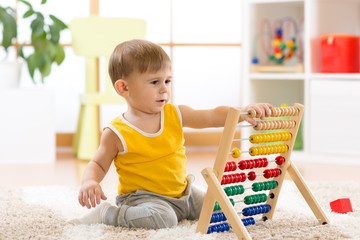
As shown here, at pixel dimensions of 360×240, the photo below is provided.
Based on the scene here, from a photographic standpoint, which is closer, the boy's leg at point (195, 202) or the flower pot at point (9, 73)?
the boy's leg at point (195, 202)

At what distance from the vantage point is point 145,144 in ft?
5.03

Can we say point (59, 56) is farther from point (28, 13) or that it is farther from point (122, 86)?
point (122, 86)

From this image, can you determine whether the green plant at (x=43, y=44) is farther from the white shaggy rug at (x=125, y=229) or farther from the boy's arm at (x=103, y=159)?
the boy's arm at (x=103, y=159)

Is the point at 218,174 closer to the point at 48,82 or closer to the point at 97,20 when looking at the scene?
the point at 97,20

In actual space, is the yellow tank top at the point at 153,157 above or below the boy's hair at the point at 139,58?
below

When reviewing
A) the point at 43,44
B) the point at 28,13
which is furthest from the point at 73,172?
the point at 28,13

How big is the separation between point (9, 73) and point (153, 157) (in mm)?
1678

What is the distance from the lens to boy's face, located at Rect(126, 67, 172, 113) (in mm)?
1534

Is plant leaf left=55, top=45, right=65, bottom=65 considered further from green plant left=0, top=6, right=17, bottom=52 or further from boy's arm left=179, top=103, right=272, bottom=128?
boy's arm left=179, top=103, right=272, bottom=128

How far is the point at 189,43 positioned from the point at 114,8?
1.52ft

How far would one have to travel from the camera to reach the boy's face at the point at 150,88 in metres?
1.53

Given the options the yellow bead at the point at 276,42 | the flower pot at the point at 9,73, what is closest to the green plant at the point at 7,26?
the flower pot at the point at 9,73

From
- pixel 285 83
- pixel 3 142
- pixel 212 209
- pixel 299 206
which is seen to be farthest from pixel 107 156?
pixel 285 83

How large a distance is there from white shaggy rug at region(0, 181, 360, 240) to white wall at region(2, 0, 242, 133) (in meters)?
1.42
